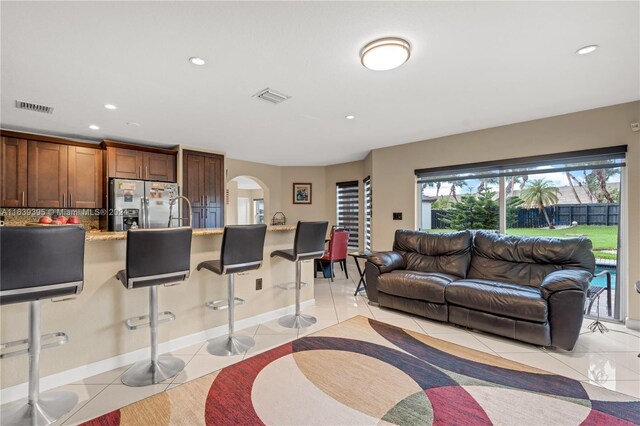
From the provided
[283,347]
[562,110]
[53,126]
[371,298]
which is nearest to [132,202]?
A: [53,126]

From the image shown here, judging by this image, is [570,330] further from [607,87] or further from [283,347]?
[283,347]

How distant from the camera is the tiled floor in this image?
1.98 metres

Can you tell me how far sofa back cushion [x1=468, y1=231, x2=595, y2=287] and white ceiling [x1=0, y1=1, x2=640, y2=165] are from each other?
5.07 ft

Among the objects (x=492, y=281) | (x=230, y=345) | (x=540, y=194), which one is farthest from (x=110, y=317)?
(x=540, y=194)

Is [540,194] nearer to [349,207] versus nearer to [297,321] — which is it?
[297,321]

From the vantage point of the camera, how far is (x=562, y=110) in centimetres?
343

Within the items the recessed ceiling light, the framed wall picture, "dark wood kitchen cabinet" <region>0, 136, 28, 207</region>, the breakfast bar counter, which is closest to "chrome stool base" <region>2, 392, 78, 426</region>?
the breakfast bar counter

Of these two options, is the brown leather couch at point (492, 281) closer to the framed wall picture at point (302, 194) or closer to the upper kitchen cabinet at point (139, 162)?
the framed wall picture at point (302, 194)

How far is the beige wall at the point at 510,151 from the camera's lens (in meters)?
3.16

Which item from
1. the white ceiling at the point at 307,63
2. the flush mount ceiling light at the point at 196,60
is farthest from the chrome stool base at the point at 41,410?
the flush mount ceiling light at the point at 196,60

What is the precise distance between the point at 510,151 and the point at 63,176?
6.41 m

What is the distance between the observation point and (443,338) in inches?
113

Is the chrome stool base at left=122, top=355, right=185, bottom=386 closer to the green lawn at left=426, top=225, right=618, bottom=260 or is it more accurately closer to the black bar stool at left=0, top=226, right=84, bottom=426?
the black bar stool at left=0, top=226, right=84, bottom=426

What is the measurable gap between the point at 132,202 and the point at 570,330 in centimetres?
570
